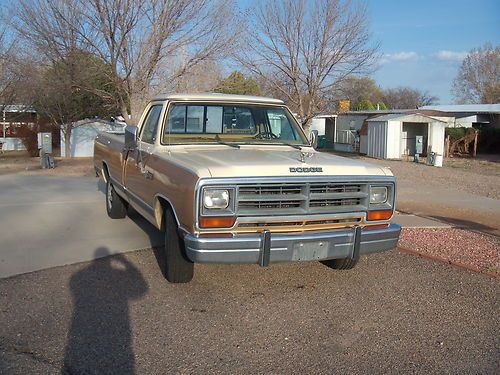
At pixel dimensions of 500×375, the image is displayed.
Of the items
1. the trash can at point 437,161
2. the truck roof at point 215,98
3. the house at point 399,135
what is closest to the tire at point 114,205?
the truck roof at point 215,98

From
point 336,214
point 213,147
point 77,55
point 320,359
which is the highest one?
point 77,55

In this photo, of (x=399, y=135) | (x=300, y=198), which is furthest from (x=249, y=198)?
(x=399, y=135)

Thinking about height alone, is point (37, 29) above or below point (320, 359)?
above

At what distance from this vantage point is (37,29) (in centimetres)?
1466

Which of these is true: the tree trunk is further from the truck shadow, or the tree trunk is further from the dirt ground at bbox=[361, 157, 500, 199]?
the truck shadow

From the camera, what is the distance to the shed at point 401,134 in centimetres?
2341

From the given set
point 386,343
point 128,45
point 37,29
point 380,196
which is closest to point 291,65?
point 128,45

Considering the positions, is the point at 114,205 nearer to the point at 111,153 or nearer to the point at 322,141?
the point at 111,153

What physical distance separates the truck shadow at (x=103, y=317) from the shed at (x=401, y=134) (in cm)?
1891

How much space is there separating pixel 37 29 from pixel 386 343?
13725 millimetres

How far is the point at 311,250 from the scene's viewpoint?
4598 millimetres

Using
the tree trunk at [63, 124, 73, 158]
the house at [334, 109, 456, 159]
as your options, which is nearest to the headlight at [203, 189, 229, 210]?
the house at [334, 109, 456, 159]

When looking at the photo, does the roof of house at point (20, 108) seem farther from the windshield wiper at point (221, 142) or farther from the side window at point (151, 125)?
the windshield wiper at point (221, 142)

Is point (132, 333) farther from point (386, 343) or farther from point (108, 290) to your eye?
point (386, 343)
